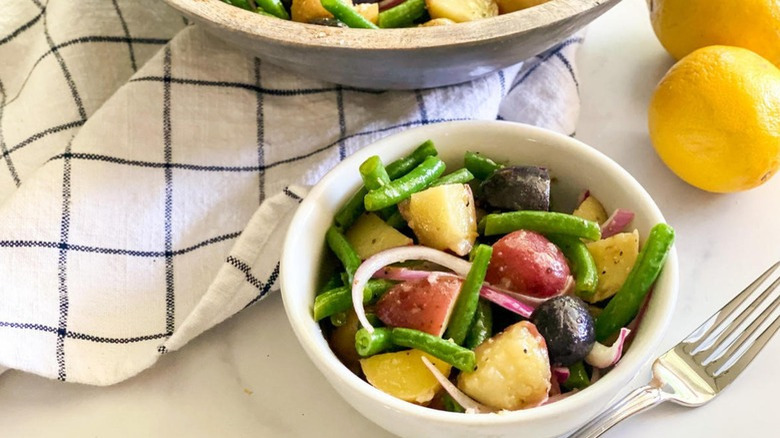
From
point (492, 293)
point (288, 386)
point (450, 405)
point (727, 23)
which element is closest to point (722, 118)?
point (727, 23)

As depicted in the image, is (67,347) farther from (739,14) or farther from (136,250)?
(739,14)

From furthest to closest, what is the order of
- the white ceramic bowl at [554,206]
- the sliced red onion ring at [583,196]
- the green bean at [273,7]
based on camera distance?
the green bean at [273,7]
the sliced red onion ring at [583,196]
the white ceramic bowl at [554,206]

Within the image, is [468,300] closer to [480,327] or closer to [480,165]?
[480,327]

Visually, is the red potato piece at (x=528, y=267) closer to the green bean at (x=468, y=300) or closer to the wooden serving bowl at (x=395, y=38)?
the green bean at (x=468, y=300)

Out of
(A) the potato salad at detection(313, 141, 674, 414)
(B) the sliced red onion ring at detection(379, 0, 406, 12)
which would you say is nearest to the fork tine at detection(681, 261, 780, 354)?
(A) the potato salad at detection(313, 141, 674, 414)

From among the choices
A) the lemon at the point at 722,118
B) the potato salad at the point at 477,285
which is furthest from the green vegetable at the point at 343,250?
the lemon at the point at 722,118

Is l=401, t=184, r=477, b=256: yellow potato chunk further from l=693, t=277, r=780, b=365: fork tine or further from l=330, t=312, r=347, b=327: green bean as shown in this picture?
l=693, t=277, r=780, b=365: fork tine

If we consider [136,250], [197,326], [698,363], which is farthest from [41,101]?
[698,363]
